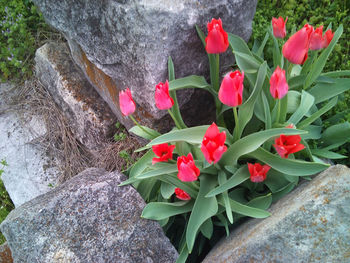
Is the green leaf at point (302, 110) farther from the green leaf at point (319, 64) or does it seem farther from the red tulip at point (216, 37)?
the red tulip at point (216, 37)

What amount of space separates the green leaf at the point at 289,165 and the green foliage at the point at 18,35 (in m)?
2.47

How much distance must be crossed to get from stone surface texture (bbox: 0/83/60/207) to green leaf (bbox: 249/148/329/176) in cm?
199

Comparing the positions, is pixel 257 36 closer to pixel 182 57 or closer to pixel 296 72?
pixel 296 72

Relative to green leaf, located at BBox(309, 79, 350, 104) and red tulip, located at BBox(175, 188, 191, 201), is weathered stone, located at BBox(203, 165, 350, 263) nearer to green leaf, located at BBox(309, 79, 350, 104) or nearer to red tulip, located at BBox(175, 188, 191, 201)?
red tulip, located at BBox(175, 188, 191, 201)

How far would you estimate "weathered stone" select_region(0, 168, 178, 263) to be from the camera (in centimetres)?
162

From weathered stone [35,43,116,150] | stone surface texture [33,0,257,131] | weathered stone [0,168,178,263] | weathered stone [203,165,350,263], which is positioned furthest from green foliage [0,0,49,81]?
weathered stone [203,165,350,263]

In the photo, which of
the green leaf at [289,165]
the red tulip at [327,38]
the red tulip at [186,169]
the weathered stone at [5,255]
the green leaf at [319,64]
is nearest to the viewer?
the red tulip at [186,169]

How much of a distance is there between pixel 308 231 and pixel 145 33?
1.30 meters

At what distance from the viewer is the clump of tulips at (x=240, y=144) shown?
1.46m

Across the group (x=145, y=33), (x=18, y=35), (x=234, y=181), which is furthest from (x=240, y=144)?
(x=18, y=35)

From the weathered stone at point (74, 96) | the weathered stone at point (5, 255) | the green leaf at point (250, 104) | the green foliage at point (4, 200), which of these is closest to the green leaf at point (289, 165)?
the green leaf at point (250, 104)

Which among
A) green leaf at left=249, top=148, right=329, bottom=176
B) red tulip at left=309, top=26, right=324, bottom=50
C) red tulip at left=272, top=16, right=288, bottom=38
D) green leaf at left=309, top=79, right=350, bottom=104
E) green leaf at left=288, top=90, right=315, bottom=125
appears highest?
red tulip at left=272, top=16, right=288, bottom=38

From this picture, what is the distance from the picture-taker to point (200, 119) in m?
2.42

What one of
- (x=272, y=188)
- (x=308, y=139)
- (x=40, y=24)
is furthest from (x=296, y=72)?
(x=40, y=24)
